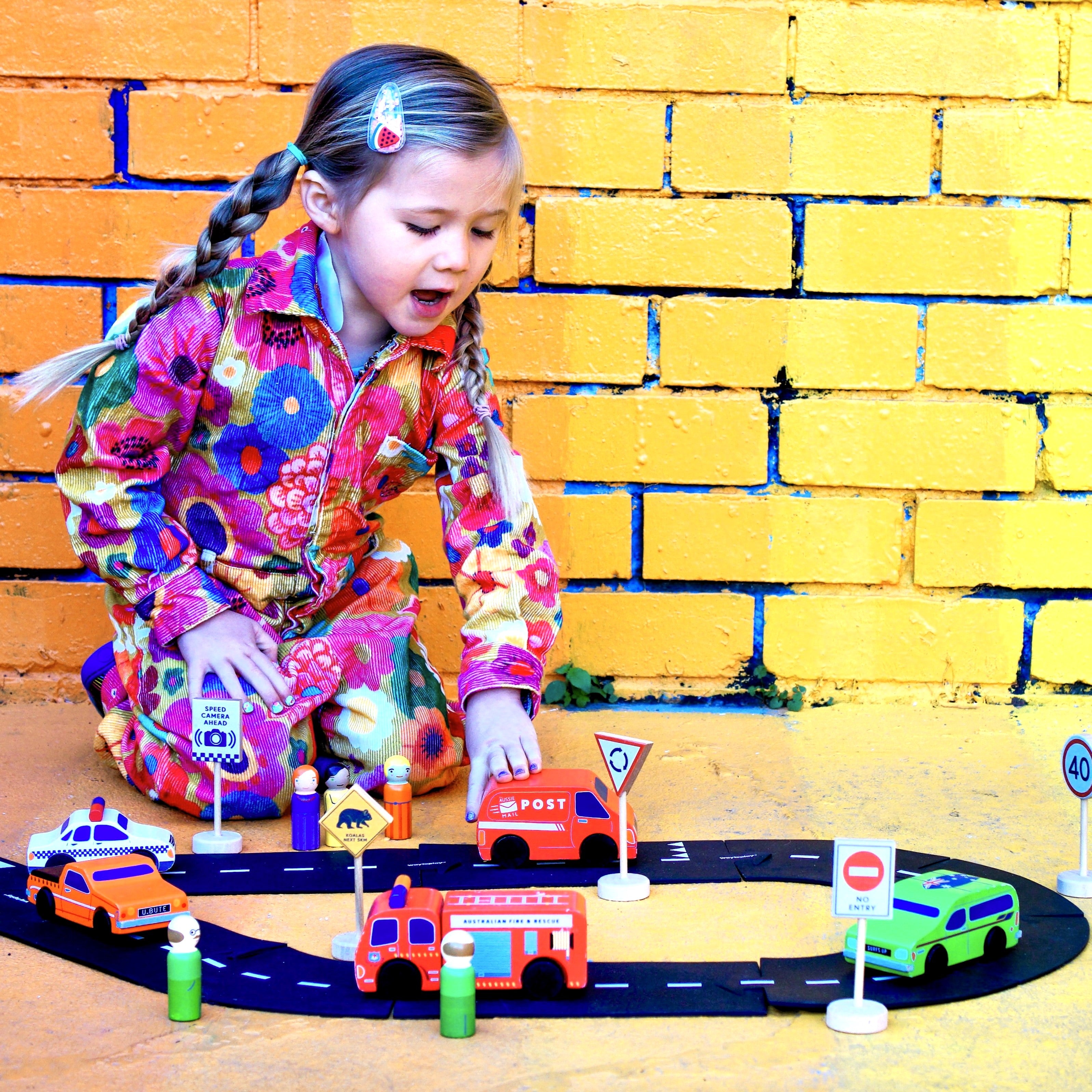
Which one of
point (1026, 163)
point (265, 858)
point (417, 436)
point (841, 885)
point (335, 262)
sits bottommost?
point (265, 858)

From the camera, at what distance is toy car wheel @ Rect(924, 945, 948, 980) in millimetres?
1451

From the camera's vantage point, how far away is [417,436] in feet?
7.50

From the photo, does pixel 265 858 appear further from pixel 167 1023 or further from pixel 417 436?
pixel 417 436

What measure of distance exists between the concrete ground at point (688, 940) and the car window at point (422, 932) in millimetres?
87

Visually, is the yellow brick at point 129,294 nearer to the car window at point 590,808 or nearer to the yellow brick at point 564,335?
the yellow brick at point 564,335

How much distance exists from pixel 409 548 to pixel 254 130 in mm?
961

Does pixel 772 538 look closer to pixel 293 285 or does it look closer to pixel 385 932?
pixel 293 285

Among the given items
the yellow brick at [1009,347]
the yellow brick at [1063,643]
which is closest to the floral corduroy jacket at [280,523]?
the yellow brick at [1009,347]

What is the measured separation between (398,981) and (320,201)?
4.21 ft

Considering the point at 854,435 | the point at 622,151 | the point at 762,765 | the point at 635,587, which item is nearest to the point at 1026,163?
Answer: the point at 854,435

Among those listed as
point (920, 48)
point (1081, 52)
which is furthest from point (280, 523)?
point (1081, 52)

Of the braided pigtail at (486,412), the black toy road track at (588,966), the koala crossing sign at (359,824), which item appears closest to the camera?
the black toy road track at (588,966)

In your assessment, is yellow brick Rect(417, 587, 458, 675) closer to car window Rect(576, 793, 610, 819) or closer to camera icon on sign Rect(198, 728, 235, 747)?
camera icon on sign Rect(198, 728, 235, 747)

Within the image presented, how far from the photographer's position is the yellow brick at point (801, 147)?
2.71 meters
